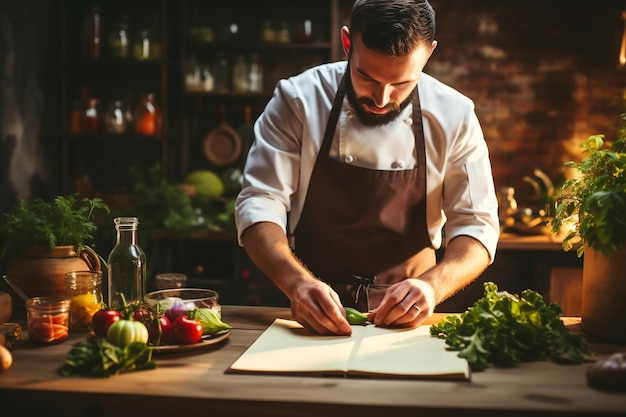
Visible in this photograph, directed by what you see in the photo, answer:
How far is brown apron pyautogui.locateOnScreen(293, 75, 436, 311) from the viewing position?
215 cm

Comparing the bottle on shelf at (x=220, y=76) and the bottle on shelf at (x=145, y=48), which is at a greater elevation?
the bottle on shelf at (x=145, y=48)

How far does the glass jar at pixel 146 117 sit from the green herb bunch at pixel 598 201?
311 centimetres

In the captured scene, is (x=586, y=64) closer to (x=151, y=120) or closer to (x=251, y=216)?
(x=151, y=120)

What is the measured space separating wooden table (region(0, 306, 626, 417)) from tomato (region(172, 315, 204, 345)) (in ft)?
0.36

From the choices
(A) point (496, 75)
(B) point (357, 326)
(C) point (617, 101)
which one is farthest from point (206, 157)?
(B) point (357, 326)

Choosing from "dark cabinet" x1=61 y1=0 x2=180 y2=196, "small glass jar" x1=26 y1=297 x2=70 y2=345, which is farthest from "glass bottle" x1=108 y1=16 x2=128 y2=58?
"small glass jar" x1=26 y1=297 x2=70 y2=345

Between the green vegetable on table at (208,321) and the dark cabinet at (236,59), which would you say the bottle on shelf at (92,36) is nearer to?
the dark cabinet at (236,59)

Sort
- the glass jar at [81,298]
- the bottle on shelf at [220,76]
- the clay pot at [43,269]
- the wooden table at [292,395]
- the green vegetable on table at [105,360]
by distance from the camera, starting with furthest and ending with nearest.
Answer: the bottle on shelf at [220,76], the clay pot at [43,269], the glass jar at [81,298], the green vegetable on table at [105,360], the wooden table at [292,395]

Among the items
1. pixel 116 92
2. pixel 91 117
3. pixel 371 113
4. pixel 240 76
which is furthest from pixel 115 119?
pixel 371 113

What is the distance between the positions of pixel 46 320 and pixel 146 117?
2894 millimetres

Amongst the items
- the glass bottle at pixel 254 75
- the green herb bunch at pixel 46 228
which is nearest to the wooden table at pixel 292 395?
the green herb bunch at pixel 46 228

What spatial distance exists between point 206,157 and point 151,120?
0.47m

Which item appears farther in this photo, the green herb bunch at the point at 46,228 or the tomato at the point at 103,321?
the green herb bunch at the point at 46,228

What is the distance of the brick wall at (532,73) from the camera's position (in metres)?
4.28
